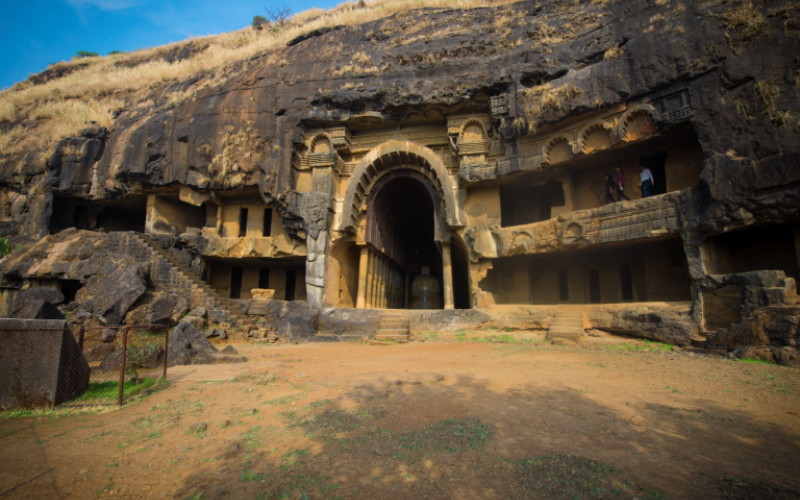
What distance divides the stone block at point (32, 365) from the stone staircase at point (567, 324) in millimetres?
11741

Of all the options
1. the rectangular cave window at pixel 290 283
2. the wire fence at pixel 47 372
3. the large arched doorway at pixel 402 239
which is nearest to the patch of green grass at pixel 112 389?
the wire fence at pixel 47 372

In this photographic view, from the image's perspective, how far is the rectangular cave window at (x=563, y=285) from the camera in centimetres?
1722

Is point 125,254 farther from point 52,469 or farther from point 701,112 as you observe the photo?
point 701,112

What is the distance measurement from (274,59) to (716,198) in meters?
20.4

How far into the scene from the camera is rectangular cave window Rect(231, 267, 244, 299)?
2361 centimetres

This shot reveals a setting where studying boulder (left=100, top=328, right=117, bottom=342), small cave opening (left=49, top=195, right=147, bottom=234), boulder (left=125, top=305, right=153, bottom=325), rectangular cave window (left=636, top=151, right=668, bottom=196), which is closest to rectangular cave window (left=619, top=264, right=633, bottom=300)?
rectangular cave window (left=636, top=151, right=668, bottom=196)

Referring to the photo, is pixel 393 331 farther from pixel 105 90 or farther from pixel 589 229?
pixel 105 90

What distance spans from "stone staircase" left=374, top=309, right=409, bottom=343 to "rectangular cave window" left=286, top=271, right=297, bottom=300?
10133mm

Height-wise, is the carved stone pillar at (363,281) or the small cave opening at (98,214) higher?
the small cave opening at (98,214)

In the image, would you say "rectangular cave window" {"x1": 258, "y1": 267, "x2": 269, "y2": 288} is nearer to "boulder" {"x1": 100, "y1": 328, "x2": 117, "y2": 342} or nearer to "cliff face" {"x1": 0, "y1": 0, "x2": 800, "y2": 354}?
"cliff face" {"x1": 0, "y1": 0, "x2": 800, "y2": 354}

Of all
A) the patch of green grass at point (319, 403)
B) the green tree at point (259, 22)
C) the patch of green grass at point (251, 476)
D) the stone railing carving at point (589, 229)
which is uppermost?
the green tree at point (259, 22)

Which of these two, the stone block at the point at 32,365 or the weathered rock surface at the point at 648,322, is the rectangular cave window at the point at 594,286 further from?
the stone block at the point at 32,365

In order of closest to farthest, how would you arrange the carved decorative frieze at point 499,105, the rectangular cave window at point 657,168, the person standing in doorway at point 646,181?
1. the person standing in doorway at point 646,181
2. the rectangular cave window at point 657,168
3. the carved decorative frieze at point 499,105

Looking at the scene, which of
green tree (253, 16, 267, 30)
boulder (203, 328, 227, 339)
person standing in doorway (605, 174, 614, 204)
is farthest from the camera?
green tree (253, 16, 267, 30)
